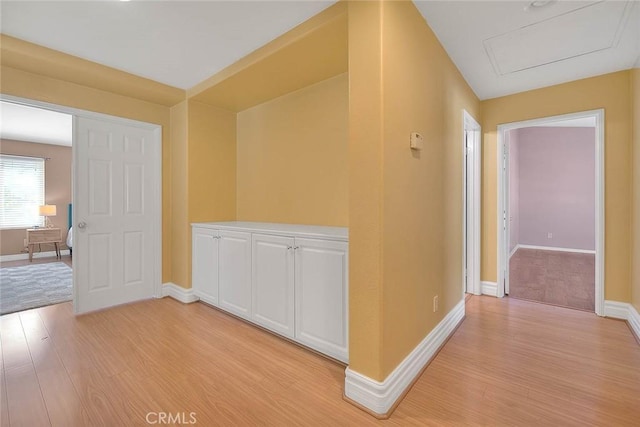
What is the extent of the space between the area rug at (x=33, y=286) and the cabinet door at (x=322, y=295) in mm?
3107

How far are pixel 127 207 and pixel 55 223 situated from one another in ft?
14.7

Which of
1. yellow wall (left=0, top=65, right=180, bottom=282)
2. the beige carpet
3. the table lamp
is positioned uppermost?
yellow wall (left=0, top=65, right=180, bottom=282)

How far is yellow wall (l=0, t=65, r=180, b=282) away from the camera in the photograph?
254 centimetres

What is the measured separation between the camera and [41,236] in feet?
18.3

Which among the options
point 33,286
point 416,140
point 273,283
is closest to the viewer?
point 416,140

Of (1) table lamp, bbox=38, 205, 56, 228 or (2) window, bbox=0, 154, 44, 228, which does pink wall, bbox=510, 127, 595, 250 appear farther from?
(2) window, bbox=0, 154, 44, 228

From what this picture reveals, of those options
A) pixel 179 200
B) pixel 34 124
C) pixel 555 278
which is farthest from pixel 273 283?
pixel 34 124

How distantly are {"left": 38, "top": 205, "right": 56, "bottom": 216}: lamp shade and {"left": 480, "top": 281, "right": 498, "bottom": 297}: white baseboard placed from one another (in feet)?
25.5

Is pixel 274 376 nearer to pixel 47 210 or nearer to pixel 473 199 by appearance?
pixel 473 199

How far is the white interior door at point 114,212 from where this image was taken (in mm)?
2971

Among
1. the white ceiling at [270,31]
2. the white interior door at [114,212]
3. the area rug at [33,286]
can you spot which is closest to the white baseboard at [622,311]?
the white ceiling at [270,31]

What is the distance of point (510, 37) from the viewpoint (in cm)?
217

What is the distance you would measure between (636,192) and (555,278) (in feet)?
7.18

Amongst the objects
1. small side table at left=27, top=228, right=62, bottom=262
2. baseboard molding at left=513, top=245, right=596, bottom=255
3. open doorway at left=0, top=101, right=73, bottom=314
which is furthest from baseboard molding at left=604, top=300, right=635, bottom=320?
small side table at left=27, top=228, right=62, bottom=262
